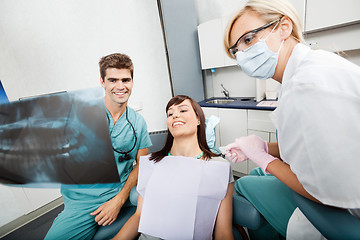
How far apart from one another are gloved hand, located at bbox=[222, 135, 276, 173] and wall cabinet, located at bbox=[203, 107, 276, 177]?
1.04 m

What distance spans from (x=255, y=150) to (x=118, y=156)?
76cm

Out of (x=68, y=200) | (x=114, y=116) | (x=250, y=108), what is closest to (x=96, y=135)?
(x=114, y=116)

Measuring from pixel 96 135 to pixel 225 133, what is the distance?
1843 millimetres

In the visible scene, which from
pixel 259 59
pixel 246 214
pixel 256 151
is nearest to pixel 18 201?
pixel 246 214

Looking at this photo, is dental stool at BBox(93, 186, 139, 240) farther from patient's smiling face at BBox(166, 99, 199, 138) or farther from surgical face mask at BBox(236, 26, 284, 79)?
surgical face mask at BBox(236, 26, 284, 79)

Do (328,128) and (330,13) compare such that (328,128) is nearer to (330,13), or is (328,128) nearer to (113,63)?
(113,63)

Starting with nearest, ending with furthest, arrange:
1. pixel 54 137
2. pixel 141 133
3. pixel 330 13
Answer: pixel 54 137
pixel 141 133
pixel 330 13

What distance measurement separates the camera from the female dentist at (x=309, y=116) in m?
0.45

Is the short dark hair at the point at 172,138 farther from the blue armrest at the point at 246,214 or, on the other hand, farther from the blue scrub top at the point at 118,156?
the blue armrest at the point at 246,214

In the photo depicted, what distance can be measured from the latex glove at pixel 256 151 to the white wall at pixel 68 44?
2.43ft

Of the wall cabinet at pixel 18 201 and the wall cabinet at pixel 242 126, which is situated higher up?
the wall cabinet at pixel 18 201

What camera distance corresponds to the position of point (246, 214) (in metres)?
0.71

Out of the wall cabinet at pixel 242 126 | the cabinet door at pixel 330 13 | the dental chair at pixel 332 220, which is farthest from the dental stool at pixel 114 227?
the cabinet door at pixel 330 13

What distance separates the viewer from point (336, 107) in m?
0.45
